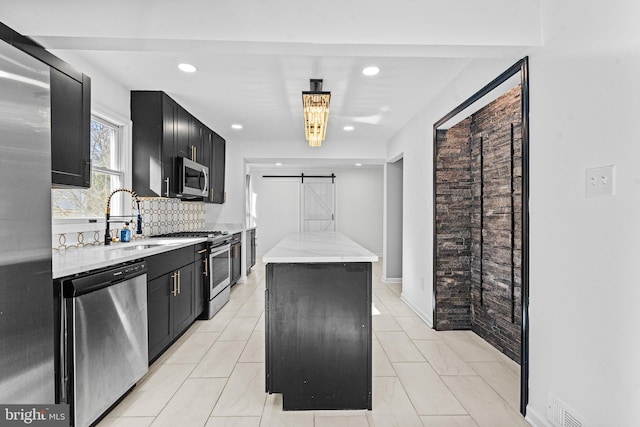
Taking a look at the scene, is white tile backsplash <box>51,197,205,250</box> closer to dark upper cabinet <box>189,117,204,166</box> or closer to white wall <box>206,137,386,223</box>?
white wall <box>206,137,386,223</box>

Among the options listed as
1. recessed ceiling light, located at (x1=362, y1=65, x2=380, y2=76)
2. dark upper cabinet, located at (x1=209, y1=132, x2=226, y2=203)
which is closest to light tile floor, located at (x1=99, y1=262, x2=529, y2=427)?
dark upper cabinet, located at (x1=209, y1=132, x2=226, y2=203)

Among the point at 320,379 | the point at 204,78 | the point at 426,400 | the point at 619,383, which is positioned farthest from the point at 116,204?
the point at 619,383

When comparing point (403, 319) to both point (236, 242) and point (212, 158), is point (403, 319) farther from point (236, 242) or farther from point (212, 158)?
point (212, 158)

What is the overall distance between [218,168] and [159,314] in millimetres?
2959

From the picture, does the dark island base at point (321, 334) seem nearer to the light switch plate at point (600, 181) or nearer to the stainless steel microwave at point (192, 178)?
the light switch plate at point (600, 181)

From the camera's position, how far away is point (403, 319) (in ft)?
12.6

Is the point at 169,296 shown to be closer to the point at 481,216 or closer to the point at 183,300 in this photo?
the point at 183,300

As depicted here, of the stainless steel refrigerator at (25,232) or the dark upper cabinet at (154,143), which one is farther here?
the dark upper cabinet at (154,143)

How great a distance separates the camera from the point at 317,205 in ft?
28.1

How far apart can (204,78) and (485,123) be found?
259cm

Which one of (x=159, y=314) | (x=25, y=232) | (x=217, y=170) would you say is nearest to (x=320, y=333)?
(x=159, y=314)

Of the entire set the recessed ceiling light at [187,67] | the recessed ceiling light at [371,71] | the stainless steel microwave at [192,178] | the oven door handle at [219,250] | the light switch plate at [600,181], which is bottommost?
the oven door handle at [219,250]

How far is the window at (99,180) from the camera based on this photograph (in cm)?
265

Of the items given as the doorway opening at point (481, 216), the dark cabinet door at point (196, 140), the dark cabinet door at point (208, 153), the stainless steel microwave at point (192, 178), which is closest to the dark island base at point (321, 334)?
the doorway opening at point (481, 216)
